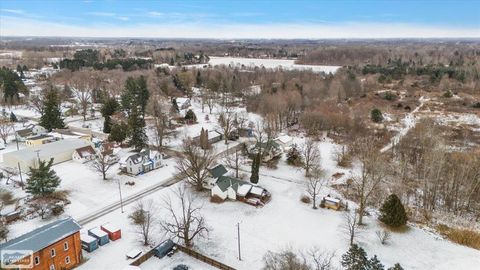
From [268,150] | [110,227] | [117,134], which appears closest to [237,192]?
[268,150]

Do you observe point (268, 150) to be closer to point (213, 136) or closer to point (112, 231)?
point (213, 136)

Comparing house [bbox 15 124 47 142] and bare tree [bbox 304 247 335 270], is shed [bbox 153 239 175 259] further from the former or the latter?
house [bbox 15 124 47 142]

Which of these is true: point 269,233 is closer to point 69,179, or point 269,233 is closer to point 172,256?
point 172,256

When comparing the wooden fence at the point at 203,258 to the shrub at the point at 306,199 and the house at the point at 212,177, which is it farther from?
the shrub at the point at 306,199

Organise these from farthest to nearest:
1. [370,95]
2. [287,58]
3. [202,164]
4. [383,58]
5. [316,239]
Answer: [287,58] < [383,58] < [370,95] < [202,164] < [316,239]

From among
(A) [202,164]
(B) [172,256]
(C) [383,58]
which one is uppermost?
(C) [383,58]

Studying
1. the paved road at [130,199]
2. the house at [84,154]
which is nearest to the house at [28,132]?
the house at [84,154]

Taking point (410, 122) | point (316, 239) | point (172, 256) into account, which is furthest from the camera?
point (410, 122)

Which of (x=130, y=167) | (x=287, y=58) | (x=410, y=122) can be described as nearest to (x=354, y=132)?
(x=410, y=122)
